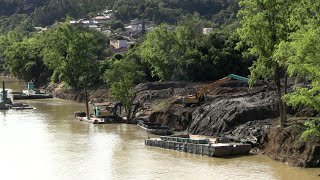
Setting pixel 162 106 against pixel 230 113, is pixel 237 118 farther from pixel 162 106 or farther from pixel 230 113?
pixel 162 106

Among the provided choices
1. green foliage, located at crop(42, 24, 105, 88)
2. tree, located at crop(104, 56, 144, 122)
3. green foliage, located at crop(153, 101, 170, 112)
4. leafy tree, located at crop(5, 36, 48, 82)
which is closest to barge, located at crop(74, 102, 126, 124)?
tree, located at crop(104, 56, 144, 122)

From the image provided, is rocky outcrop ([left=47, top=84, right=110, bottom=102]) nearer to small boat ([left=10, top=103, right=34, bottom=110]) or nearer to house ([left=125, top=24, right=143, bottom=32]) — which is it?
small boat ([left=10, top=103, right=34, bottom=110])

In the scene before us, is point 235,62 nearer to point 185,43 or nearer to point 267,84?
point 185,43

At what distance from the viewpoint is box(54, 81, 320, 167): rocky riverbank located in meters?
41.7

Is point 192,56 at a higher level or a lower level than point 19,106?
higher

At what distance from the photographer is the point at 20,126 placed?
61.5 meters

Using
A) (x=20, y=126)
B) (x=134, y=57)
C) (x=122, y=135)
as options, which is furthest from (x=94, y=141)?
(x=134, y=57)

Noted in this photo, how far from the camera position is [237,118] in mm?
50500

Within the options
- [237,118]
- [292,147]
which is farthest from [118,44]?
[292,147]

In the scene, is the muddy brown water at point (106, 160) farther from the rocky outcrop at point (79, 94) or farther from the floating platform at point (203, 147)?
the rocky outcrop at point (79, 94)

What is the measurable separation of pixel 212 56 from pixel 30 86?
32.2 meters

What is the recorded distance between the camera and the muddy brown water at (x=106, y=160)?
38719 millimetres

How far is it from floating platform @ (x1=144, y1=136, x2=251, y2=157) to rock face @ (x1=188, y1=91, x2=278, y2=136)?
5.04 meters

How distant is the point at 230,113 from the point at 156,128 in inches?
288
